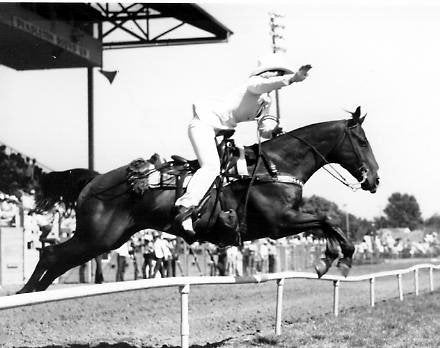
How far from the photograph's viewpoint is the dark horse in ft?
24.4

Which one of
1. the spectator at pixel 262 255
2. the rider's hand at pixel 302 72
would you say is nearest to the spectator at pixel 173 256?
the spectator at pixel 262 255

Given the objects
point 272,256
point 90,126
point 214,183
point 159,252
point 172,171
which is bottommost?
point 272,256


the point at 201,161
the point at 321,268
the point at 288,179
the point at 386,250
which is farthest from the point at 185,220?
the point at 386,250

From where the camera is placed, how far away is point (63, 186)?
8430 mm

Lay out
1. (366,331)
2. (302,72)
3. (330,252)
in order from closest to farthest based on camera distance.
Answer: (302,72) < (330,252) < (366,331)

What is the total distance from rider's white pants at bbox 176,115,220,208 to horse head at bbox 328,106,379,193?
1.40 metres

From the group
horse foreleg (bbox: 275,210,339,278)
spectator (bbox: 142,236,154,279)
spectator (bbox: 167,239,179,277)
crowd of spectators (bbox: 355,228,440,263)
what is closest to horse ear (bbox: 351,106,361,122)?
horse foreleg (bbox: 275,210,339,278)

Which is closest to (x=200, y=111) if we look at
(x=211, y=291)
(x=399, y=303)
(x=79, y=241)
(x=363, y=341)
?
(x=79, y=241)

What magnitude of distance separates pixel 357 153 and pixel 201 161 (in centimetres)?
173

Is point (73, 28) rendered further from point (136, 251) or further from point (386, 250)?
point (386, 250)

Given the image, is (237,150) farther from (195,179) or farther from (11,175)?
(11,175)

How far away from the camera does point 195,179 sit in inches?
287

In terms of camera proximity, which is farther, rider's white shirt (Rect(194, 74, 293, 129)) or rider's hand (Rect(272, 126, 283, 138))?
rider's hand (Rect(272, 126, 283, 138))

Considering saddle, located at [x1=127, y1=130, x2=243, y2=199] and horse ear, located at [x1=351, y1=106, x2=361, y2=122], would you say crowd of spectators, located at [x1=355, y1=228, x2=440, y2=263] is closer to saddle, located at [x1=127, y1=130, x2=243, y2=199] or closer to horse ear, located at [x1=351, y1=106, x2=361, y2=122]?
horse ear, located at [x1=351, y1=106, x2=361, y2=122]
